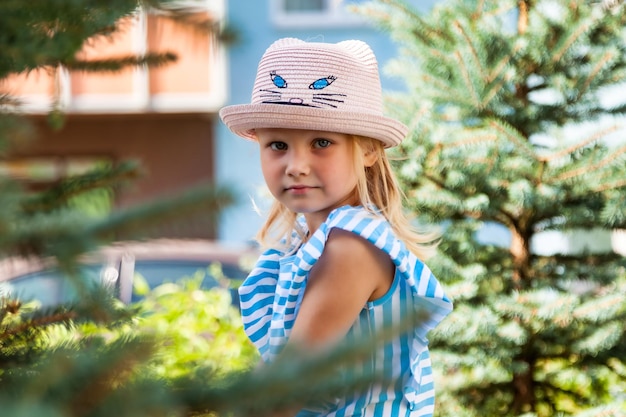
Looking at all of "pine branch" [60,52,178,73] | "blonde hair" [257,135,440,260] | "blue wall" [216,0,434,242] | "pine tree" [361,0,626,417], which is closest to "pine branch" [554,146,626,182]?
"pine tree" [361,0,626,417]

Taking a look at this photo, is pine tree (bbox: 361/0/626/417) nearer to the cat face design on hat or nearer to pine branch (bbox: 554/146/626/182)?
pine branch (bbox: 554/146/626/182)

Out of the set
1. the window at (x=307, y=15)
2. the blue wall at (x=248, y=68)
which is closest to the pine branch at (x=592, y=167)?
the blue wall at (x=248, y=68)

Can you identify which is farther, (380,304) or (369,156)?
(369,156)

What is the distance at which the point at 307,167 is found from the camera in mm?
2039

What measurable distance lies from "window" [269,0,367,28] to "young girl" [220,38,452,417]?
11133 mm

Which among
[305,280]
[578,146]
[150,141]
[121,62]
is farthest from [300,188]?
[150,141]

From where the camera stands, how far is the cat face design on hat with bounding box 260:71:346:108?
2.07 m

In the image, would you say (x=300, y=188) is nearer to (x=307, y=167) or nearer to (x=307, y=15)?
(x=307, y=167)

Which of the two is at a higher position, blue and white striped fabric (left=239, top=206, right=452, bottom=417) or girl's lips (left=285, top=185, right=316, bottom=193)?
girl's lips (left=285, top=185, right=316, bottom=193)

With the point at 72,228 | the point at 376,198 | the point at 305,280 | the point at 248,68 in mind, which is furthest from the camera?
the point at 248,68

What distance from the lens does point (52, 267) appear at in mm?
698

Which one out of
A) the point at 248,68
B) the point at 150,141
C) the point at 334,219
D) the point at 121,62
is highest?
the point at 248,68

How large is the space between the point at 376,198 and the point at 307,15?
38.1 feet

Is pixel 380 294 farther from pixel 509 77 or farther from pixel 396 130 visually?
pixel 509 77
